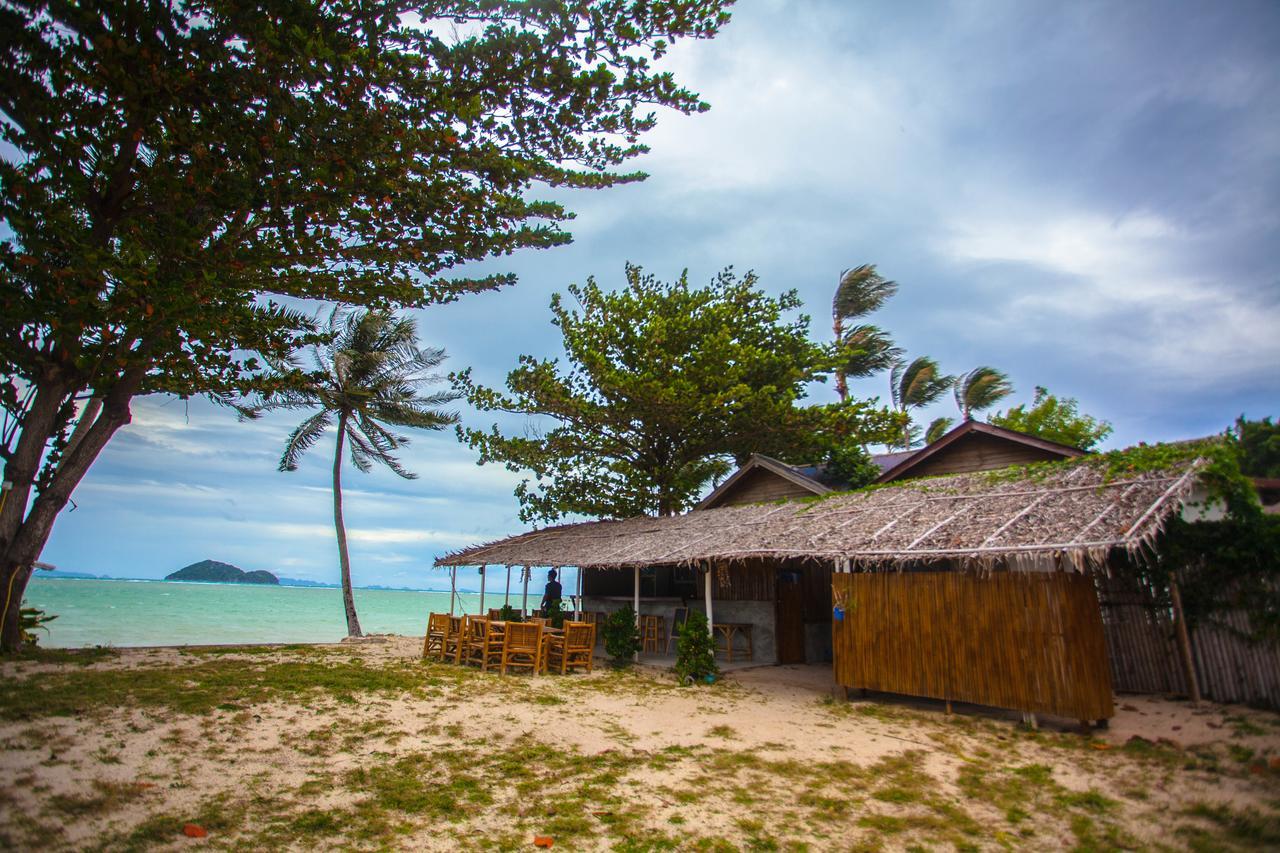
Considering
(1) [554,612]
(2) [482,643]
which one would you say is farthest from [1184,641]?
(1) [554,612]

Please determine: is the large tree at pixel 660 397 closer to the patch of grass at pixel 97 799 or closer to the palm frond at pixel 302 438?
the palm frond at pixel 302 438

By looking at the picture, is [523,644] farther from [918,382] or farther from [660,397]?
[918,382]

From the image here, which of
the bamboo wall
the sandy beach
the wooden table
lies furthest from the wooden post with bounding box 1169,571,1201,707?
the wooden table

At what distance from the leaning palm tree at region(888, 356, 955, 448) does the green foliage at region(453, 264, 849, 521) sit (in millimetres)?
12042

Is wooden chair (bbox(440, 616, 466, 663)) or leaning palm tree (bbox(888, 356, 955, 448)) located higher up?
leaning palm tree (bbox(888, 356, 955, 448))

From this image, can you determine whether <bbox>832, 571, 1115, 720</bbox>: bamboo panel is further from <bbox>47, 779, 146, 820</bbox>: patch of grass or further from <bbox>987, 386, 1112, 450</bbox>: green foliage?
<bbox>987, 386, 1112, 450</bbox>: green foliage

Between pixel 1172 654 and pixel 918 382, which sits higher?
pixel 918 382

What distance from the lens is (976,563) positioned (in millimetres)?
8258

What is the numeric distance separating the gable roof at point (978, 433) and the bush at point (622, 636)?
7507mm

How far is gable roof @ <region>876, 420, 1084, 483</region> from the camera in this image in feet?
44.1

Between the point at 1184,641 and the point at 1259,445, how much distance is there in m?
25.3

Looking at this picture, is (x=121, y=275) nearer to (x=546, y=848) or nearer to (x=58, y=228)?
(x=58, y=228)

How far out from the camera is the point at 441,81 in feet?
25.0

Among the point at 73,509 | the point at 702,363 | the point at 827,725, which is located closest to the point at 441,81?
the point at 827,725
